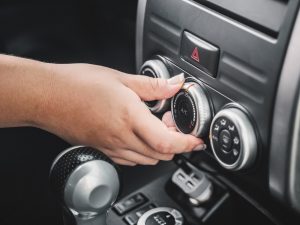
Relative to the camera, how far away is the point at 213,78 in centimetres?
64

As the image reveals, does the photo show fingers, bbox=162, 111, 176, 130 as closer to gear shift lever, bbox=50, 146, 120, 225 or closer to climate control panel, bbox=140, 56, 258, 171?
climate control panel, bbox=140, 56, 258, 171

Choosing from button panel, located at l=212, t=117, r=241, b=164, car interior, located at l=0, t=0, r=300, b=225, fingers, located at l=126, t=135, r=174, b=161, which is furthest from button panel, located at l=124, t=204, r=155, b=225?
button panel, located at l=212, t=117, r=241, b=164

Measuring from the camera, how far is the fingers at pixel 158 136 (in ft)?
2.16

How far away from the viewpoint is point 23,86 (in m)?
0.70

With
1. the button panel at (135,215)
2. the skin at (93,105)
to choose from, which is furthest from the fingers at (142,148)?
the button panel at (135,215)

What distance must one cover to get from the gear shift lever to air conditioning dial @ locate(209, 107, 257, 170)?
0.47ft

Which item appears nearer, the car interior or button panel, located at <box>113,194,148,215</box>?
the car interior

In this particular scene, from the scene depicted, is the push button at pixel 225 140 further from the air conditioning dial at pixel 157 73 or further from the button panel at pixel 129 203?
the button panel at pixel 129 203

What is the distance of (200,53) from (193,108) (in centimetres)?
8

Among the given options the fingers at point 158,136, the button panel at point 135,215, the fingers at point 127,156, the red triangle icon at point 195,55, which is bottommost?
the button panel at point 135,215

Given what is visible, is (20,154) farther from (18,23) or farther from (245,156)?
(245,156)

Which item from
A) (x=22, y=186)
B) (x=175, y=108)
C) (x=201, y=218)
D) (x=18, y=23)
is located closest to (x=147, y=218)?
(x=201, y=218)

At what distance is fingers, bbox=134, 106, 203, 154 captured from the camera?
66 cm

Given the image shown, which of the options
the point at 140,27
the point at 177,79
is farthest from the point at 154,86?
the point at 140,27
